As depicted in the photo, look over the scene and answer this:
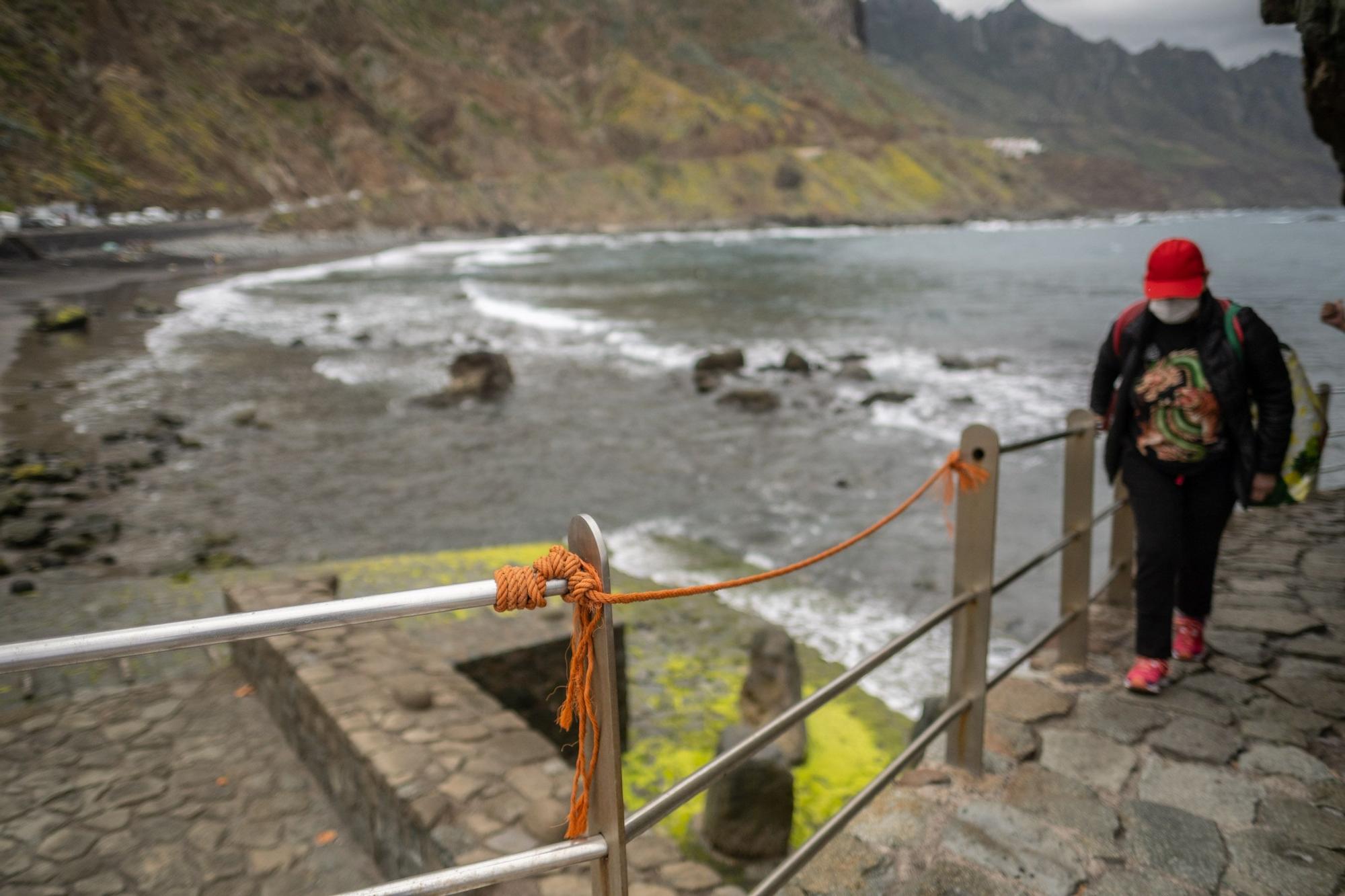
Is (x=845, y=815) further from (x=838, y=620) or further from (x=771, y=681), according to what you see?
(x=838, y=620)

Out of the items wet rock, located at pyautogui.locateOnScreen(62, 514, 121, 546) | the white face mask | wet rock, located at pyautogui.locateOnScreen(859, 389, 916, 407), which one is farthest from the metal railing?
wet rock, located at pyautogui.locateOnScreen(859, 389, 916, 407)

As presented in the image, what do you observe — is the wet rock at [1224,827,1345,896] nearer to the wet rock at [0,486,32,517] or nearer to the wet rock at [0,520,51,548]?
the wet rock at [0,520,51,548]

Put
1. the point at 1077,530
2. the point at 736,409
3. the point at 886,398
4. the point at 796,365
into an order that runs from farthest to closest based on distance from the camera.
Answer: the point at 796,365 → the point at 886,398 → the point at 736,409 → the point at 1077,530

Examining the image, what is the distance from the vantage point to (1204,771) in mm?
3023

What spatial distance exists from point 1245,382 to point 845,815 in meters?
2.26

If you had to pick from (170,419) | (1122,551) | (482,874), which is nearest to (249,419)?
(170,419)

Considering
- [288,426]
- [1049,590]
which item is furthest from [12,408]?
[1049,590]

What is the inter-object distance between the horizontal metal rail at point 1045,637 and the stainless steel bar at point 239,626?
231cm

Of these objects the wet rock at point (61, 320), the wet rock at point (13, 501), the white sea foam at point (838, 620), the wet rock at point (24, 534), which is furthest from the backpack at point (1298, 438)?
the wet rock at point (61, 320)

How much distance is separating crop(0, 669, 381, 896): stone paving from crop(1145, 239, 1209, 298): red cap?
3.92 m

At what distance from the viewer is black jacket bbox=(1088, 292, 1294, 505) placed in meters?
3.12

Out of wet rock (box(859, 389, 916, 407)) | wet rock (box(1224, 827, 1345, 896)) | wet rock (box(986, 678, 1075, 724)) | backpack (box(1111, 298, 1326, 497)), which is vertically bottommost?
wet rock (box(859, 389, 916, 407))

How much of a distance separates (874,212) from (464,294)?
378 ft

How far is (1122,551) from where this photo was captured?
14.4ft
